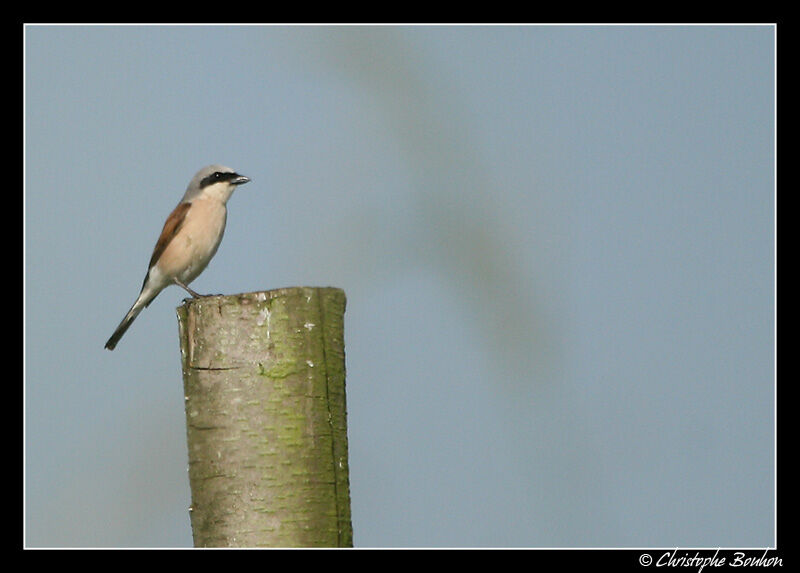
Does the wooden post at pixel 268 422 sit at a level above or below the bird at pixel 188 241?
below

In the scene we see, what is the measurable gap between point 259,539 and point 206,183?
605 cm

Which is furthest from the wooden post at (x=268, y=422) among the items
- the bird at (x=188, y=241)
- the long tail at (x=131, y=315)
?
the long tail at (x=131, y=315)

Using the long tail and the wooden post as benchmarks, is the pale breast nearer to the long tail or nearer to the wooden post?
the long tail

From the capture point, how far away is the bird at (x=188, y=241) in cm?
893

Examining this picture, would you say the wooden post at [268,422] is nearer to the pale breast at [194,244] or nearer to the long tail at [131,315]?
the pale breast at [194,244]

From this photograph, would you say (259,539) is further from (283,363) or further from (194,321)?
(194,321)

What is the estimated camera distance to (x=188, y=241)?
890 cm

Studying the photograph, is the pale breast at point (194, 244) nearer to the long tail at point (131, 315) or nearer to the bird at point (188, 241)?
the bird at point (188, 241)

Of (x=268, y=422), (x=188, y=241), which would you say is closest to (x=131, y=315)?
(x=188, y=241)

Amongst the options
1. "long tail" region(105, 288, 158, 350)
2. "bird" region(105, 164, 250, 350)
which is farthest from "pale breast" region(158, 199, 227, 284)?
"long tail" region(105, 288, 158, 350)

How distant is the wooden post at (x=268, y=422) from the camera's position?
390 cm

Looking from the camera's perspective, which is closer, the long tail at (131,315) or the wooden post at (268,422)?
the wooden post at (268,422)

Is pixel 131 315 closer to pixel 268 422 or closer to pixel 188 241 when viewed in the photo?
pixel 188 241

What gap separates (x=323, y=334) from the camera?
163 inches
